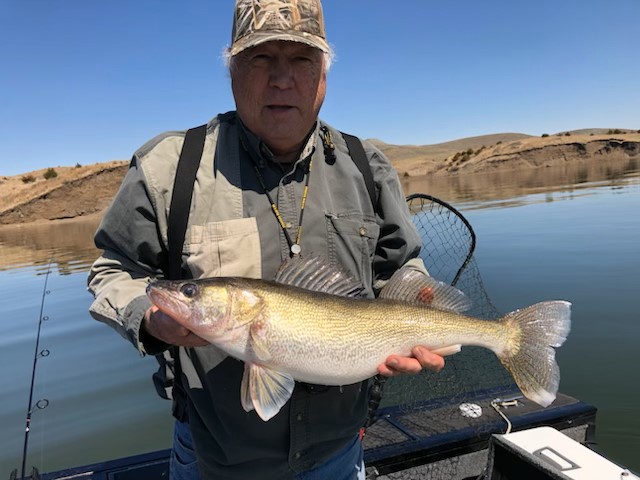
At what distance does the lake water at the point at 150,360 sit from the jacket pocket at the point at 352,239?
13.9ft

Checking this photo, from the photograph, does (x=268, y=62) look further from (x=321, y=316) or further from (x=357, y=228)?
(x=321, y=316)

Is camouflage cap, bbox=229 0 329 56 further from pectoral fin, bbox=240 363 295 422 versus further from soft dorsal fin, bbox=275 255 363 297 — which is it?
pectoral fin, bbox=240 363 295 422

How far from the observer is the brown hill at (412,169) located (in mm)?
33250

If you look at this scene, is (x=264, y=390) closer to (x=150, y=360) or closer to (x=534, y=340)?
(x=534, y=340)

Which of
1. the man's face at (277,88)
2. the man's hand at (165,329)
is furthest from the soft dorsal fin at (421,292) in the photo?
the man's hand at (165,329)

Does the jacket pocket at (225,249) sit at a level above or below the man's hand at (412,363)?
above

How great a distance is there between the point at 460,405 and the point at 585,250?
10230mm

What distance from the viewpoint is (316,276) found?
8.34ft

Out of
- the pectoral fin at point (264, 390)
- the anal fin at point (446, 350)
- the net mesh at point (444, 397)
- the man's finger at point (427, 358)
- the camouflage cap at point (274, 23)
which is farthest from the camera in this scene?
the net mesh at point (444, 397)

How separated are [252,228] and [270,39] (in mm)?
911

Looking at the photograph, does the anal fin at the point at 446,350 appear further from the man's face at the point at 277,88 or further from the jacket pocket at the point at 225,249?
the man's face at the point at 277,88

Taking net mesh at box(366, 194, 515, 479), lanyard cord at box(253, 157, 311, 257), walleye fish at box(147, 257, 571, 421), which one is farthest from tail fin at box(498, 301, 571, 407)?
lanyard cord at box(253, 157, 311, 257)

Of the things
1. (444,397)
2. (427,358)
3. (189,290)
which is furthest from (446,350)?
(444,397)

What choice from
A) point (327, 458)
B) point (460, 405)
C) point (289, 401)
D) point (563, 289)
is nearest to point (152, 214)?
point (289, 401)
